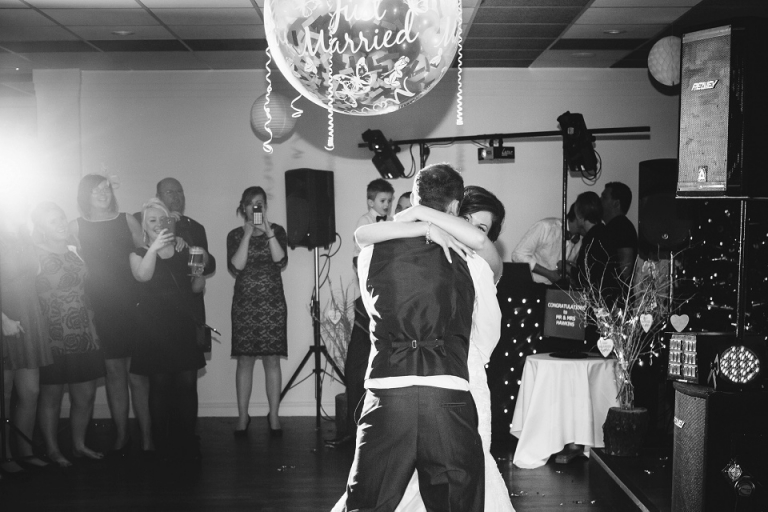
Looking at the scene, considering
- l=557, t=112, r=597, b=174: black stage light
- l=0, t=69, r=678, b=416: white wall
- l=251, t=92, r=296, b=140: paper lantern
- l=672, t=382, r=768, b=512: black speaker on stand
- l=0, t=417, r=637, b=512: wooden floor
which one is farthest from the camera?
l=0, t=69, r=678, b=416: white wall

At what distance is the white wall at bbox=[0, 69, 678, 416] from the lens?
6477 mm

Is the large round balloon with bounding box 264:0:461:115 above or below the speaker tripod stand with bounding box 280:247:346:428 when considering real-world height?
above

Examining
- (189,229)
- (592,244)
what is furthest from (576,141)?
(189,229)

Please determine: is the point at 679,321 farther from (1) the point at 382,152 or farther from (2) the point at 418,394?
(1) the point at 382,152

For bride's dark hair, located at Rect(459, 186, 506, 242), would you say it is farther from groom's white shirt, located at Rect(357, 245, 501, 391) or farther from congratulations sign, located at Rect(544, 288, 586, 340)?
congratulations sign, located at Rect(544, 288, 586, 340)

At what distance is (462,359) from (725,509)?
4.40ft

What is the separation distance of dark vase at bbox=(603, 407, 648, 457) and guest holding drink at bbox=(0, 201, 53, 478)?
3.36m

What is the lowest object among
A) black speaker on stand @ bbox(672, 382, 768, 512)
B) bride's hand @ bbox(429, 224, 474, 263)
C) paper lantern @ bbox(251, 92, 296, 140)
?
black speaker on stand @ bbox(672, 382, 768, 512)

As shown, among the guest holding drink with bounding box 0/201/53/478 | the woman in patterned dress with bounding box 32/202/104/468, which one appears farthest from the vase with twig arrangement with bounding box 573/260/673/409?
the guest holding drink with bounding box 0/201/53/478

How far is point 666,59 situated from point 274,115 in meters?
2.93

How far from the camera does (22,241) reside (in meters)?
4.54

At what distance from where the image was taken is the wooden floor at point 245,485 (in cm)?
389

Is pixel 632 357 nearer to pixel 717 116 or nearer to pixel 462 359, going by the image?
pixel 717 116

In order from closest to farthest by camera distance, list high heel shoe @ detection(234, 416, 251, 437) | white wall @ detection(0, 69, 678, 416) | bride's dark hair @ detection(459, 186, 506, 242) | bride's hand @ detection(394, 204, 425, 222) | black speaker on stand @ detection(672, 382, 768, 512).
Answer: bride's hand @ detection(394, 204, 425, 222) → black speaker on stand @ detection(672, 382, 768, 512) → bride's dark hair @ detection(459, 186, 506, 242) → high heel shoe @ detection(234, 416, 251, 437) → white wall @ detection(0, 69, 678, 416)
